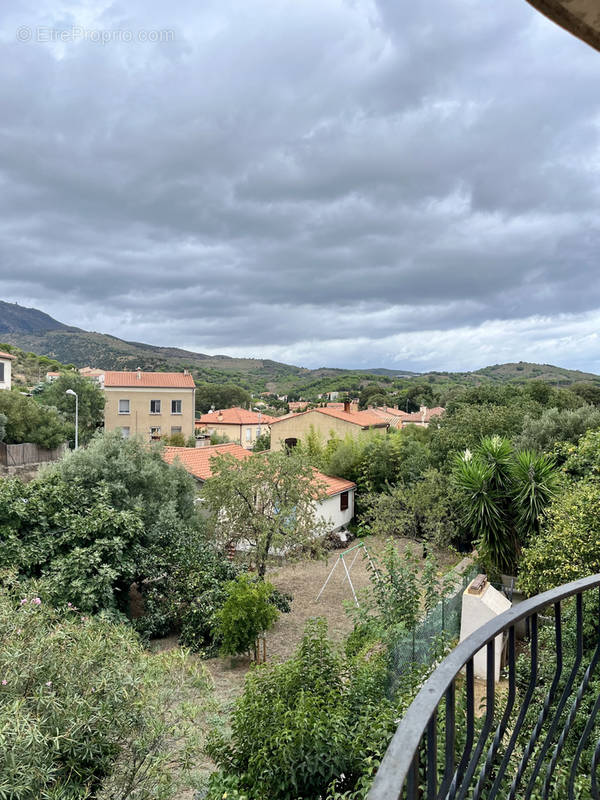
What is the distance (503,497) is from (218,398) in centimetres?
6501

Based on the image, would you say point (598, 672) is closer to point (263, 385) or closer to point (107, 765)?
point (107, 765)

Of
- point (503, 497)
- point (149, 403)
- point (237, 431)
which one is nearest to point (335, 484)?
point (503, 497)

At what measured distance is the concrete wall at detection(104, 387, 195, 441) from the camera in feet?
125

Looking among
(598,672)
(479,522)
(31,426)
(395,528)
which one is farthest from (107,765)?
(31,426)

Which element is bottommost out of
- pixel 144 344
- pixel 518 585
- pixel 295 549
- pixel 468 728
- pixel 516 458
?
pixel 295 549

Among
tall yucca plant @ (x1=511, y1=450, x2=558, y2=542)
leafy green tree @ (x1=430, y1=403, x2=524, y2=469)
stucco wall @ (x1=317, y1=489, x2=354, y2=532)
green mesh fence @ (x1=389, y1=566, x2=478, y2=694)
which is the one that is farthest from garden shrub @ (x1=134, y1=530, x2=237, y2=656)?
leafy green tree @ (x1=430, y1=403, x2=524, y2=469)

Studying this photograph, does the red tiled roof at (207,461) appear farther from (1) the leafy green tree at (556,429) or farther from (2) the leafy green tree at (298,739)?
(2) the leafy green tree at (298,739)

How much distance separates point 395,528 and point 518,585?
319 inches

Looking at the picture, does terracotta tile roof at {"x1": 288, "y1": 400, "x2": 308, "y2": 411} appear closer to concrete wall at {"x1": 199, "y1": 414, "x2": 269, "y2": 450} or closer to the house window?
concrete wall at {"x1": 199, "y1": 414, "x2": 269, "y2": 450}

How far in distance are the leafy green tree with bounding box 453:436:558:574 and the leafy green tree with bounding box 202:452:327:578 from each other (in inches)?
187

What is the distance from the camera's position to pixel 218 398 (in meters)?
75.4

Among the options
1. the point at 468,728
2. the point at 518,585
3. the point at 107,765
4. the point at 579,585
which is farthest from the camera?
the point at 518,585

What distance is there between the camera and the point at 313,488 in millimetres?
15586

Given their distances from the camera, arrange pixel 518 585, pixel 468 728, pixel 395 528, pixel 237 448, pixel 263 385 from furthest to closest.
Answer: pixel 263 385
pixel 237 448
pixel 395 528
pixel 518 585
pixel 468 728
